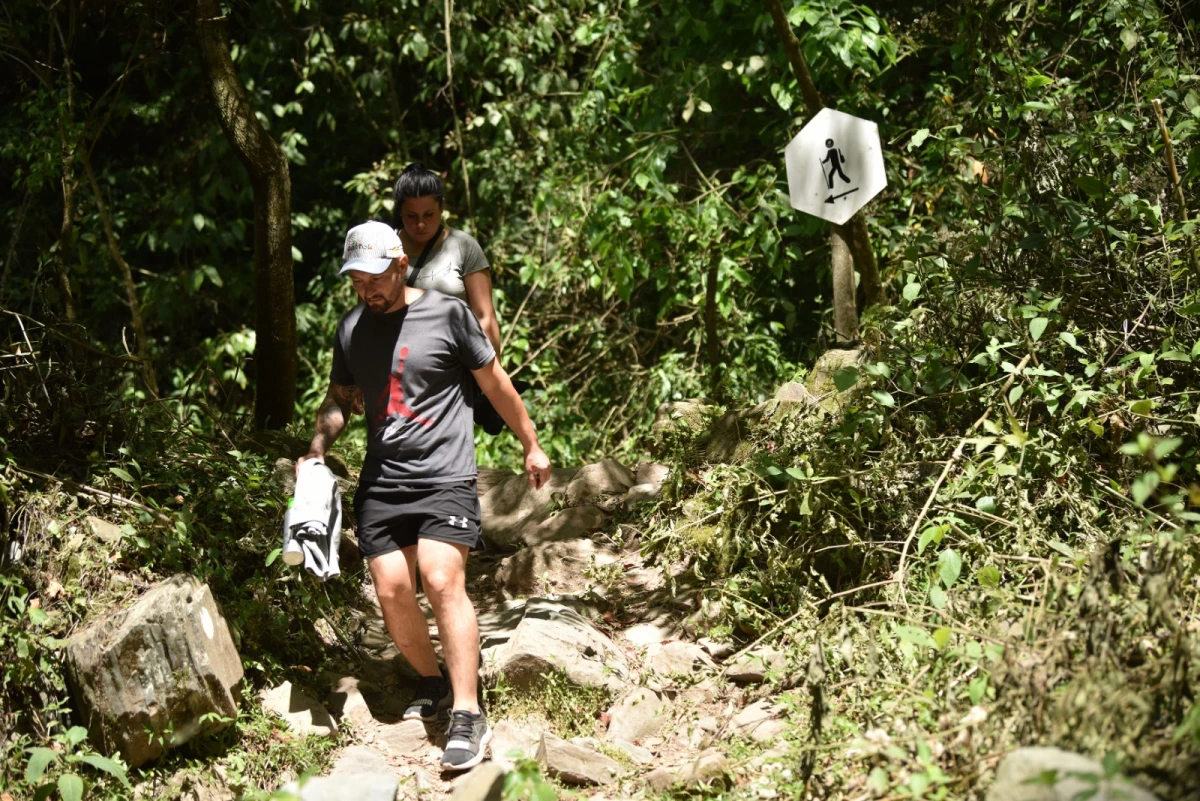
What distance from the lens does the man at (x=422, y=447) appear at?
3.66m

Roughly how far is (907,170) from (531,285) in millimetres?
2949

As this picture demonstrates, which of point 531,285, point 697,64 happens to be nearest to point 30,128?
point 531,285

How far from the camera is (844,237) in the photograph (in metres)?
5.50

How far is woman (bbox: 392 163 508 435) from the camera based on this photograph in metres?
4.27

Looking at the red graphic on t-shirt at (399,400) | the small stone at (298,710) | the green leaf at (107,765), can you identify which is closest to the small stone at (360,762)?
the small stone at (298,710)

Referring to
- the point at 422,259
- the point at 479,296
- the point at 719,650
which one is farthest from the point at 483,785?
the point at 422,259

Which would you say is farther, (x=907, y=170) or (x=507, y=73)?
(x=507, y=73)

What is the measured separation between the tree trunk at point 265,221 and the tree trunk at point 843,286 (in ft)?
8.88

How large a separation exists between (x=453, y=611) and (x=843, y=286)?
281 centimetres

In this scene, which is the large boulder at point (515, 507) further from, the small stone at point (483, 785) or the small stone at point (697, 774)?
the small stone at point (483, 785)

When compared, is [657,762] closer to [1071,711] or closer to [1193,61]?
[1071,711]

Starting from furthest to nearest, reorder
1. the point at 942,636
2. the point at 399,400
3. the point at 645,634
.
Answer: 1. the point at 645,634
2. the point at 399,400
3. the point at 942,636

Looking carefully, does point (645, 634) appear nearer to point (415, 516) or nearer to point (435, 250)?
point (415, 516)

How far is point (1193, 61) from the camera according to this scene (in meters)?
4.93
